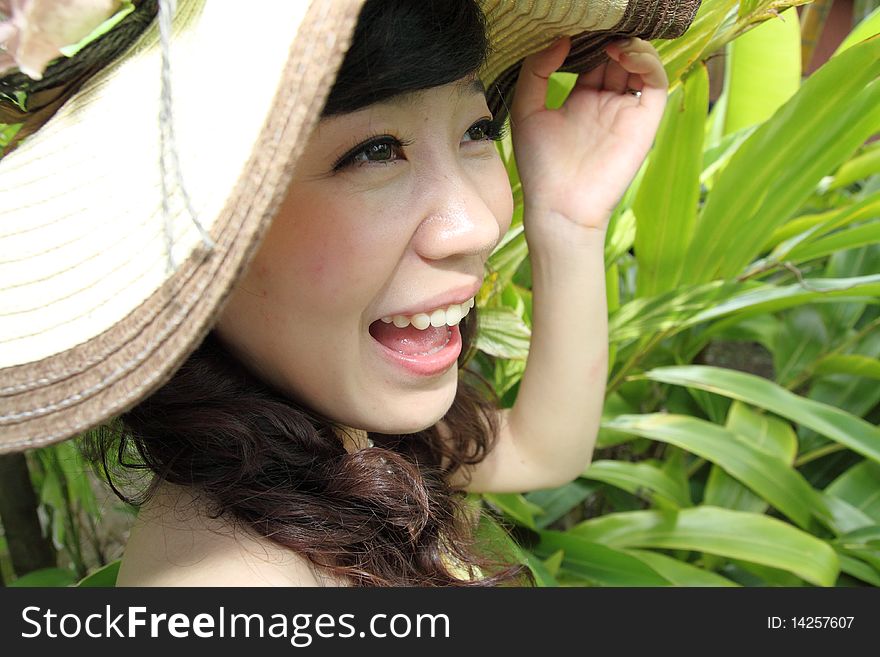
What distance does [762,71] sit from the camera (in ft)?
4.46

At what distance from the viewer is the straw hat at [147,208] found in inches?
15.9

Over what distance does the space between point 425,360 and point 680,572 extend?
65cm

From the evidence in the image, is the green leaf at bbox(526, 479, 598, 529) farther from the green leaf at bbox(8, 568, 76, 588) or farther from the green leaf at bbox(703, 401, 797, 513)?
the green leaf at bbox(8, 568, 76, 588)

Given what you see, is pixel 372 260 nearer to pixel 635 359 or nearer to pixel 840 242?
pixel 635 359

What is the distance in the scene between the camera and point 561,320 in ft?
2.81

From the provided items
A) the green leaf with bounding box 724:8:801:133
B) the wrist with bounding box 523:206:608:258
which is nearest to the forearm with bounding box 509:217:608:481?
the wrist with bounding box 523:206:608:258

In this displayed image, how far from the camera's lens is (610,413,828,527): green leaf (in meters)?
1.12

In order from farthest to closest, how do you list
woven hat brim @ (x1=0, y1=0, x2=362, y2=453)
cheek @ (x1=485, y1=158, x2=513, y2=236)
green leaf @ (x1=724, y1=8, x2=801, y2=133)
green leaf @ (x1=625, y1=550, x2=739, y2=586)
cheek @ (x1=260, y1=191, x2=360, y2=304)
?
1. green leaf @ (x1=724, y1=8, x2=801, y2=133)
2. green leaf @ (x1=625, y1=550, x2=739, y2=586)
3. cheek @ (x1=485, y1=158, x2=513, y2=236)
4. cheek @ (x1=260, y1=191, x2=360, y2=304)
5. woven hat brim @ (x1=0, y1=0, x2=362, y2=453)

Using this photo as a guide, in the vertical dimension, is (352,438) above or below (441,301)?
below

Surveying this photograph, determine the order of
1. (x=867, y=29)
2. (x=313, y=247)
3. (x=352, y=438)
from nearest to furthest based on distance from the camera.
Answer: (x=313, y=247)
(x=352, y=438)
(x=867, y=29)

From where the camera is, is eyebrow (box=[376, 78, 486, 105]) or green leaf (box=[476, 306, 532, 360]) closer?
eyebrow (box=[376, 78, 486, 105])

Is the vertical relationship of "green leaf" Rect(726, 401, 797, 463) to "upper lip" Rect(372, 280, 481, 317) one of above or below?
below

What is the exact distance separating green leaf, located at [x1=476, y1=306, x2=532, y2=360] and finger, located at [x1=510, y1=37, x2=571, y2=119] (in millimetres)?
270

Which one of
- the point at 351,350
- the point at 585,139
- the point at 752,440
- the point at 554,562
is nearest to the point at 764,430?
the point at 752,440
